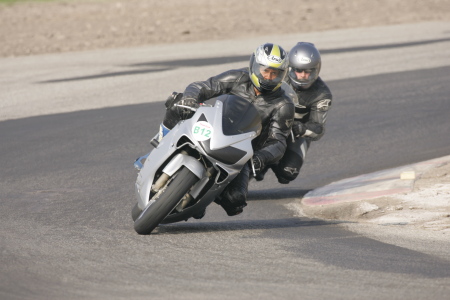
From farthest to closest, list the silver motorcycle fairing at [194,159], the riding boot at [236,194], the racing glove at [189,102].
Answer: the racing glove at [189,102], the riding boot at [236,194], the silver motorcycle fairing at [194,159]

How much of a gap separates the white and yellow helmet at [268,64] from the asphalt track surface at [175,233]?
1267mm

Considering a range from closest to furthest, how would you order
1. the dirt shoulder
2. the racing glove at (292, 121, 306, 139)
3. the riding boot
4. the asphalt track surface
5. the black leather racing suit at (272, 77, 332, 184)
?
the asphalt track surface < the riding boot < the racing glove at (292, 121, 306, 139) < the black leather racing suit at (272, 77, 332, 184) < the dirt shoulder

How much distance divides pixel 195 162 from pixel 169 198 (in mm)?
345

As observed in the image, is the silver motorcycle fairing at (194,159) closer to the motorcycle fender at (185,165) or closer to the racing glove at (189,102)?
the motorcycle fender at (185,165)

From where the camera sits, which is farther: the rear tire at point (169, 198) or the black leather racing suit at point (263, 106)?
the black leather racing suit at point (263, 106)

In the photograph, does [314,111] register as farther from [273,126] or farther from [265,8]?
[265,8]

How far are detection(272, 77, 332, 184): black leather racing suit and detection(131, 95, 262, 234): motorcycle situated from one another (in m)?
2.45

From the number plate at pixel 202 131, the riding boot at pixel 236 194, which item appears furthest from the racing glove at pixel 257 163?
the number plate at pixel 202 131

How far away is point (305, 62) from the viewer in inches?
367

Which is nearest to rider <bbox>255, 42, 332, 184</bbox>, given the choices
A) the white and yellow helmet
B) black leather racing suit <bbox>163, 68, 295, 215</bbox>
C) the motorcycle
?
black leather racing suit <bbox>163, 68, 295, 215</bbox>

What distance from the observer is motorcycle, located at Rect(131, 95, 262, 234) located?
637cm

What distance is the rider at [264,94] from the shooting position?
749 cm

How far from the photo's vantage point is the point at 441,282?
5.21 metres

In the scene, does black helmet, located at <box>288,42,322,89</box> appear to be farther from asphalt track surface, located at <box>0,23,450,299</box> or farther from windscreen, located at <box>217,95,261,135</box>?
windscreen, located at <box>217,95,261,135</box>
